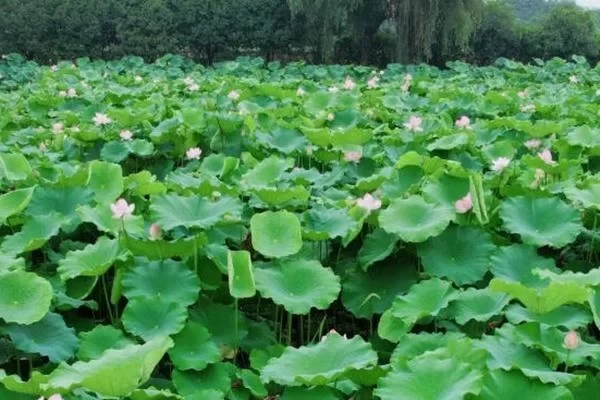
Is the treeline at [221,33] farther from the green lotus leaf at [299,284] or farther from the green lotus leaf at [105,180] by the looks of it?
the green lotus leaf at [299,284]

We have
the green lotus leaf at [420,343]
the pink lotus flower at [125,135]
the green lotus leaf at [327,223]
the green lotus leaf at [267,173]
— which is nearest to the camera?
the green lotus leaf at [420,343]

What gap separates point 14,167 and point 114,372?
1170 mm

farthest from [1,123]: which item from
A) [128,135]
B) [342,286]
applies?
[342,286]

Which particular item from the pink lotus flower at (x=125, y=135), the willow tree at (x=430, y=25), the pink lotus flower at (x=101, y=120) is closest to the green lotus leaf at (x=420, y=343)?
the pink lotus flower at (x=125, y=135)

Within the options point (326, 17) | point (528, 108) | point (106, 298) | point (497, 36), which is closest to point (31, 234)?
point (106, 298)

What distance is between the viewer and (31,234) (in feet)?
5.29

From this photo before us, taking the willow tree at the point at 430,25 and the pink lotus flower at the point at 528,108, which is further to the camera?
the willow tree at the point at 430,25

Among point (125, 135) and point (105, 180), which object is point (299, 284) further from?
point (125, 135)

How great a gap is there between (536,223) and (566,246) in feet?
0.39

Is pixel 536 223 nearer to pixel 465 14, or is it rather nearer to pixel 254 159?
pixel 254 159

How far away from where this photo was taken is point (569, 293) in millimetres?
1193

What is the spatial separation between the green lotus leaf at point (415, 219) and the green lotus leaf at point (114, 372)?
0.57m

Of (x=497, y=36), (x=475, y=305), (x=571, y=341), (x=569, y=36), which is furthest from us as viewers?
(x=497, y=36)

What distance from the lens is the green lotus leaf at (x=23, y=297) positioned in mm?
1313
